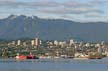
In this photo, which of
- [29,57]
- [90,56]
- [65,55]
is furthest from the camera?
[65,55]

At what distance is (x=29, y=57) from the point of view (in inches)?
6604

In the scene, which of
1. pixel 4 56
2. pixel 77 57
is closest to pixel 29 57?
pixel 4 56

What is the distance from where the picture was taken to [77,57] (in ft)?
596

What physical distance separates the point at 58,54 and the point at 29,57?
33.1m

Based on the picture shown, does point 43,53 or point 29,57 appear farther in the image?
point 43,53

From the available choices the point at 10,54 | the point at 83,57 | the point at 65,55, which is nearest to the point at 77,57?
the point at 83,57

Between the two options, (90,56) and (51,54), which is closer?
(90,56)

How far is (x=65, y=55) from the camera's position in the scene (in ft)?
642

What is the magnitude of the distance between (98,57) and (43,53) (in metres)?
27.9

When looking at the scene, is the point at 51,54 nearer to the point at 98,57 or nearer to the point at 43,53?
the point at 43,53

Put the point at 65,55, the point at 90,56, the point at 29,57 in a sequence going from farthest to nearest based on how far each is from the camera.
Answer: the point at 65,55
the point at 90,56
the point at 29,57

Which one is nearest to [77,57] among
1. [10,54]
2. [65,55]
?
[65,55]

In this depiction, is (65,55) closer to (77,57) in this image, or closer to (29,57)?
(77,57)

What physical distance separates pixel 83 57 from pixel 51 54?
2039 centimetres
